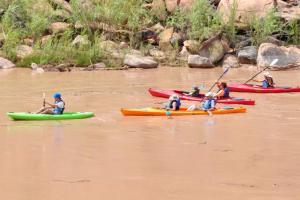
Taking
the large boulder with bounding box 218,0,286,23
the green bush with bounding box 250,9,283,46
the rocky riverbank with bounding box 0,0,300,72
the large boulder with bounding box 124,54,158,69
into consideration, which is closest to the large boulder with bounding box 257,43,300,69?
the rocky riverbank with bounding box 0,0,300,72

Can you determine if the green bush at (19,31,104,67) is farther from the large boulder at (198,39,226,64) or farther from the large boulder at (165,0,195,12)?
the large boulder at (165,0,195,12)

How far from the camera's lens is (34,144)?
27.5ft

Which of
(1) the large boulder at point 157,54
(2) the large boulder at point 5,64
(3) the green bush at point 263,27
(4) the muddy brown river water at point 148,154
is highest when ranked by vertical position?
(3) the green bush at point 263,27

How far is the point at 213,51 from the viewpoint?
2136 cm

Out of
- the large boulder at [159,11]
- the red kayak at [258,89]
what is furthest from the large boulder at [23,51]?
the red kayak at [258,89]

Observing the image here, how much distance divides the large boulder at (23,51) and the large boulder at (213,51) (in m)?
5.51

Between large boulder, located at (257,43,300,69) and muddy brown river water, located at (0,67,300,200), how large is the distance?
6883 millimetres

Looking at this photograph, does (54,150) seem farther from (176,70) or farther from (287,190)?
(176,70)

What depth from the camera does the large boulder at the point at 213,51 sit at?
21312mm

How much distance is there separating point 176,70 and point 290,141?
11.2 metres

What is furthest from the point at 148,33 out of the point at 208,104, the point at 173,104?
the point at 173,104

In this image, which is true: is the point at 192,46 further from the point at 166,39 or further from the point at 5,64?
the point at 5,64

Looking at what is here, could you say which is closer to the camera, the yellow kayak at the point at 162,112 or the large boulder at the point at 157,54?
the yellow kayak at the point at 162,112

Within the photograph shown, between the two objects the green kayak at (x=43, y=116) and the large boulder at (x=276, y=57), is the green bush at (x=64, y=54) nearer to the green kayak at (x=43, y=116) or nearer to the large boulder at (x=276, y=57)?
the large boulder at (x=276, y=57)
